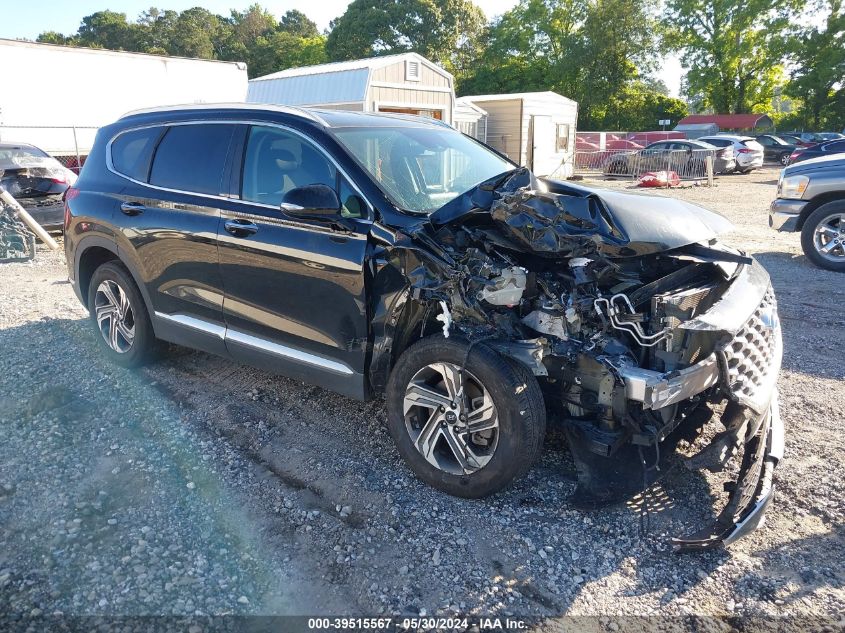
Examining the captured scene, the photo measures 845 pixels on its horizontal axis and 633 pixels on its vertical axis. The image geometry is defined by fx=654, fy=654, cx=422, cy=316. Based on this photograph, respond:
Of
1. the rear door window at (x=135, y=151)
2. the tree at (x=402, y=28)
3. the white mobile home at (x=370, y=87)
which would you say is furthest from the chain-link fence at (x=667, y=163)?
the tree at (x=402, y=28)

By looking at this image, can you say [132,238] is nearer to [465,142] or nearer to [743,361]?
[465,142]

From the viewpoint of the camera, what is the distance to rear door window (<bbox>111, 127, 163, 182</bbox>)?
479 cm

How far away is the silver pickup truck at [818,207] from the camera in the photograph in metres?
8.23

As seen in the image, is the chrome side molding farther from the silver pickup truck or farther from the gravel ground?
the silver pickup truck

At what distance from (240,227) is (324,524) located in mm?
1886

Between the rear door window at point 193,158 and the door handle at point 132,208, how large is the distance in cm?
19

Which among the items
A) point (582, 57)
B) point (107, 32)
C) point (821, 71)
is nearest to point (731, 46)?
point (821, 71)

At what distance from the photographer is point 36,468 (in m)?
Answer: 3.71

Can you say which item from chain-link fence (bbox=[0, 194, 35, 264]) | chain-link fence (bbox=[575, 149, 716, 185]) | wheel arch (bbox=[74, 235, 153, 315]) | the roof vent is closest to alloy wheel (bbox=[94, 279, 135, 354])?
wheel arch (bbox=[74, 235, 153, 315])

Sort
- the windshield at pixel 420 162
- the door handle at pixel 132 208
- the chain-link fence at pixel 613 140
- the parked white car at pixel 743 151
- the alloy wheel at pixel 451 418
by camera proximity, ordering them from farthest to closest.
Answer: the chain-link fence at pixel 613 140, the parked white car at pixel 743 151, the door handle at pixel 132 208, the windshield at pixel 420 162, the alloy wheel at pixel 451 418

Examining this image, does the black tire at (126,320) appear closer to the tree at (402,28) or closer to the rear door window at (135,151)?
the rear door window at (135,151)

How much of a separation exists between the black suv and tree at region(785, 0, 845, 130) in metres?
49.9

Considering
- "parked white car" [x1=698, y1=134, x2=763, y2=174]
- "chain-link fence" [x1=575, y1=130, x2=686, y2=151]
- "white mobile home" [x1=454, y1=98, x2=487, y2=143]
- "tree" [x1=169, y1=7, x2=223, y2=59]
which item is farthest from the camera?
"tree" [x1=169, y1=7, x2=223, y2=59]

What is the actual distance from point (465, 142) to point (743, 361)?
2.53 m
